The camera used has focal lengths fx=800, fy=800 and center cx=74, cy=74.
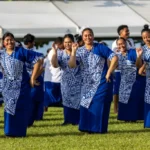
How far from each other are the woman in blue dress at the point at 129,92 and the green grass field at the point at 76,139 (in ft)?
2.63

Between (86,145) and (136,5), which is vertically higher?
(136,5)

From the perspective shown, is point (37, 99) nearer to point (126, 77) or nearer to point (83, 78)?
point (126, 77)

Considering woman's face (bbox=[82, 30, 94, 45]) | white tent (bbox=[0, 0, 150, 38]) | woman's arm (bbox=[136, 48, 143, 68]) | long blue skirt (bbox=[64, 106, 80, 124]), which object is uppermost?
white tent (bbox=[0, 0, 150, 38])

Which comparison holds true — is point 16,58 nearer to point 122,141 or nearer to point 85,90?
point 85,90

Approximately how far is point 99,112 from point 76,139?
92 cm

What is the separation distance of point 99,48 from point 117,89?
14.3 ft

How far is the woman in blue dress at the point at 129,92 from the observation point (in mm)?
14992

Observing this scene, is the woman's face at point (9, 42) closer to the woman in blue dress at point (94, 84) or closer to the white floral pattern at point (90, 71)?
the woman in blue dress at point (94, 84)

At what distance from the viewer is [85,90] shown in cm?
1247

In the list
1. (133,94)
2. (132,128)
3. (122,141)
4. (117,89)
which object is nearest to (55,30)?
(117,89)

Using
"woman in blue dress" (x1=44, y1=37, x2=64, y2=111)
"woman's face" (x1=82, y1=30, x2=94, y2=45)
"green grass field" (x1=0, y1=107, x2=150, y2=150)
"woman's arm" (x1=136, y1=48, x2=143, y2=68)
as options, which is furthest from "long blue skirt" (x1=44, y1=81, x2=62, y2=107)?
"woman's face" (x1=82, y1=30, x2=94, y2=45)

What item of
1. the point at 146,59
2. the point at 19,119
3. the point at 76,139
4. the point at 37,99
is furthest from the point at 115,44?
the point at 76,139

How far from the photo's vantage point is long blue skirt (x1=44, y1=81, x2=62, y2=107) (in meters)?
18.5

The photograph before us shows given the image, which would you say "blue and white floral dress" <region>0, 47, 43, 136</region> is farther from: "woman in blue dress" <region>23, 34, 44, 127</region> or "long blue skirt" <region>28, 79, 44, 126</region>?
"long blue skirt" <region>28, 79, 44, 126</region>
